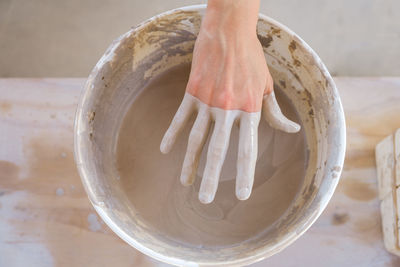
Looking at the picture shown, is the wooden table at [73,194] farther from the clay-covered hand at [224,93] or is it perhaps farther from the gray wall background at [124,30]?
the gray wall background at [124,30]

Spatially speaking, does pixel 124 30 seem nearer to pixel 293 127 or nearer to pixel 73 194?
pixel 73 194

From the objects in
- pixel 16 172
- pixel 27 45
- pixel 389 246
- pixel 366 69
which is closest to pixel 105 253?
Result: pixel 16 172

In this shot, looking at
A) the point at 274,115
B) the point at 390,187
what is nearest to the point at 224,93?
the point at 274,115

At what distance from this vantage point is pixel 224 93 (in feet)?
2.22

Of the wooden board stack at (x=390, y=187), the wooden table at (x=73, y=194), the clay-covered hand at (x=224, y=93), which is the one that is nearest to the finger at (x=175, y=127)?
the clay-covered hand at (x=224, y=93)

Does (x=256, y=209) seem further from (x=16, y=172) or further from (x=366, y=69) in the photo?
(x=366, y=69)

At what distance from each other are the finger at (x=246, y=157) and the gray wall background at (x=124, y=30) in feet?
2.42

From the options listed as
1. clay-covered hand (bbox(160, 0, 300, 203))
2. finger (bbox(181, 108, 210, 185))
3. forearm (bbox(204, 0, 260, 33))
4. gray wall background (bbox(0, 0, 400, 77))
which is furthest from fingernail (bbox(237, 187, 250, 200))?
gray wall background (bbox(0, 0, 400, 77))

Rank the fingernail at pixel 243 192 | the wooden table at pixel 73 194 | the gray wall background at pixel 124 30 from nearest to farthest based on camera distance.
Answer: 1. the fingernail at pixel 243 192
2. the wooden table at pixel 73 194
3. the gray wall background at pixel 124 30

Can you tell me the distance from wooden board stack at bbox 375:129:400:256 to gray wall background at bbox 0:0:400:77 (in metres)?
0.59

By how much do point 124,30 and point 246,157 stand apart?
Answer: 2.87 ft

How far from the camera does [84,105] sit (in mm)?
662

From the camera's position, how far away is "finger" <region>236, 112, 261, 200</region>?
Result: 2.08 feet

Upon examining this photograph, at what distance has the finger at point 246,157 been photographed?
63cm
